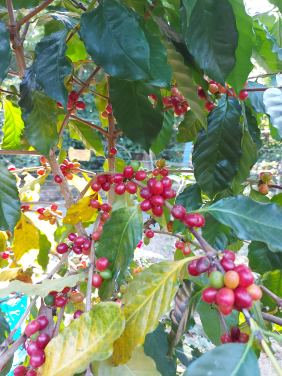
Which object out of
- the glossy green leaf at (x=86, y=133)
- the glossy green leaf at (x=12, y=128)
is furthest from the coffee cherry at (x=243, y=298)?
the glossy green leaf at (x=12, y=128)

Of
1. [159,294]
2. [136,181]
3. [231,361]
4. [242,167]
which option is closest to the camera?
[231,361]

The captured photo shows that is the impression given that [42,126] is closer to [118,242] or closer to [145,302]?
[118,242]

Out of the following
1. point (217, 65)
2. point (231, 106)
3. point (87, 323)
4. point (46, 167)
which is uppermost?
point (217, 65)

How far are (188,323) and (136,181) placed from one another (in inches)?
10.3

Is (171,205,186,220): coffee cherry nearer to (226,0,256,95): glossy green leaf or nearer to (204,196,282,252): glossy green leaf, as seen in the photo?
(204,196,282,252): glossy green leaf

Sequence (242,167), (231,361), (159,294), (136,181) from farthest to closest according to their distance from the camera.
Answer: (242,167) < (136,181) < (159,294) < (231,361)

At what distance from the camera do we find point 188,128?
792 millimetres

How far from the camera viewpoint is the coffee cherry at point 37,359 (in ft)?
1.19

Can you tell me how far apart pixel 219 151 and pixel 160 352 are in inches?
20.5

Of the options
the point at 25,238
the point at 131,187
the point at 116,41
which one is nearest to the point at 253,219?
the point at 131,187

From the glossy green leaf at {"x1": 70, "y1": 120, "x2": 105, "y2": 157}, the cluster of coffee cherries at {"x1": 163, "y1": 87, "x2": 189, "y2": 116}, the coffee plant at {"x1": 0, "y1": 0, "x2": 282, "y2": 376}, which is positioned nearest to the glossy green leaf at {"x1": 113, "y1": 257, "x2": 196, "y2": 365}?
the coffee plant at {"x1": 0, "y1": 0, "x2": 282, "y2": 376}

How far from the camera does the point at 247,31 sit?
0.43 metres

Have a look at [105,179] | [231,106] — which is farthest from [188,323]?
[231,106]

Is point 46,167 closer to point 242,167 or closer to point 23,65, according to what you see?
point 23,65
